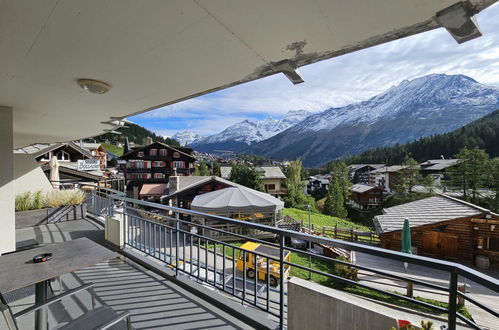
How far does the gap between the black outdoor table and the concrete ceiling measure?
1.65 m

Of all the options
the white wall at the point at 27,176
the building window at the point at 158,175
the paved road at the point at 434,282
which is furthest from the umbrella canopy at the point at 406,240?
the building window at the point at 158,175

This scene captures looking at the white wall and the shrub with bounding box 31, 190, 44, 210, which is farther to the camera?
the white wall

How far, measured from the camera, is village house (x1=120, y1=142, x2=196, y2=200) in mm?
32344

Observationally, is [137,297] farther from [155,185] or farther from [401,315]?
[155,185]

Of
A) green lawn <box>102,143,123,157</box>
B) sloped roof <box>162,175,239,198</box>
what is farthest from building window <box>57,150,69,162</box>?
green lawn <box>102,143,123,157</box>

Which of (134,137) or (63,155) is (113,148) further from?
(63,155)

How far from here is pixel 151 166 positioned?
33781 mm

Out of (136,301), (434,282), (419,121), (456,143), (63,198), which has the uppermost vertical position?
(419,121)

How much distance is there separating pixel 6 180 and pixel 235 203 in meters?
9.18

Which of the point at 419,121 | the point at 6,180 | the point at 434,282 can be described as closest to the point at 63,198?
the point at 6,180

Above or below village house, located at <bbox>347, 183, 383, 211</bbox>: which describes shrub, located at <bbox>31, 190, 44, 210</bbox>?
above

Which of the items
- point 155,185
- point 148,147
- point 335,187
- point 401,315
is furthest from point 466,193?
point 148,147

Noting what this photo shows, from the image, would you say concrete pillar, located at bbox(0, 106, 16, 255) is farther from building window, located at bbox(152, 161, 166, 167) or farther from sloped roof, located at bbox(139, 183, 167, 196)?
building window, located at bbox(152, 161, 166, 167)

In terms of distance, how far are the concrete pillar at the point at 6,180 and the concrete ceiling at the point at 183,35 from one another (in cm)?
134
